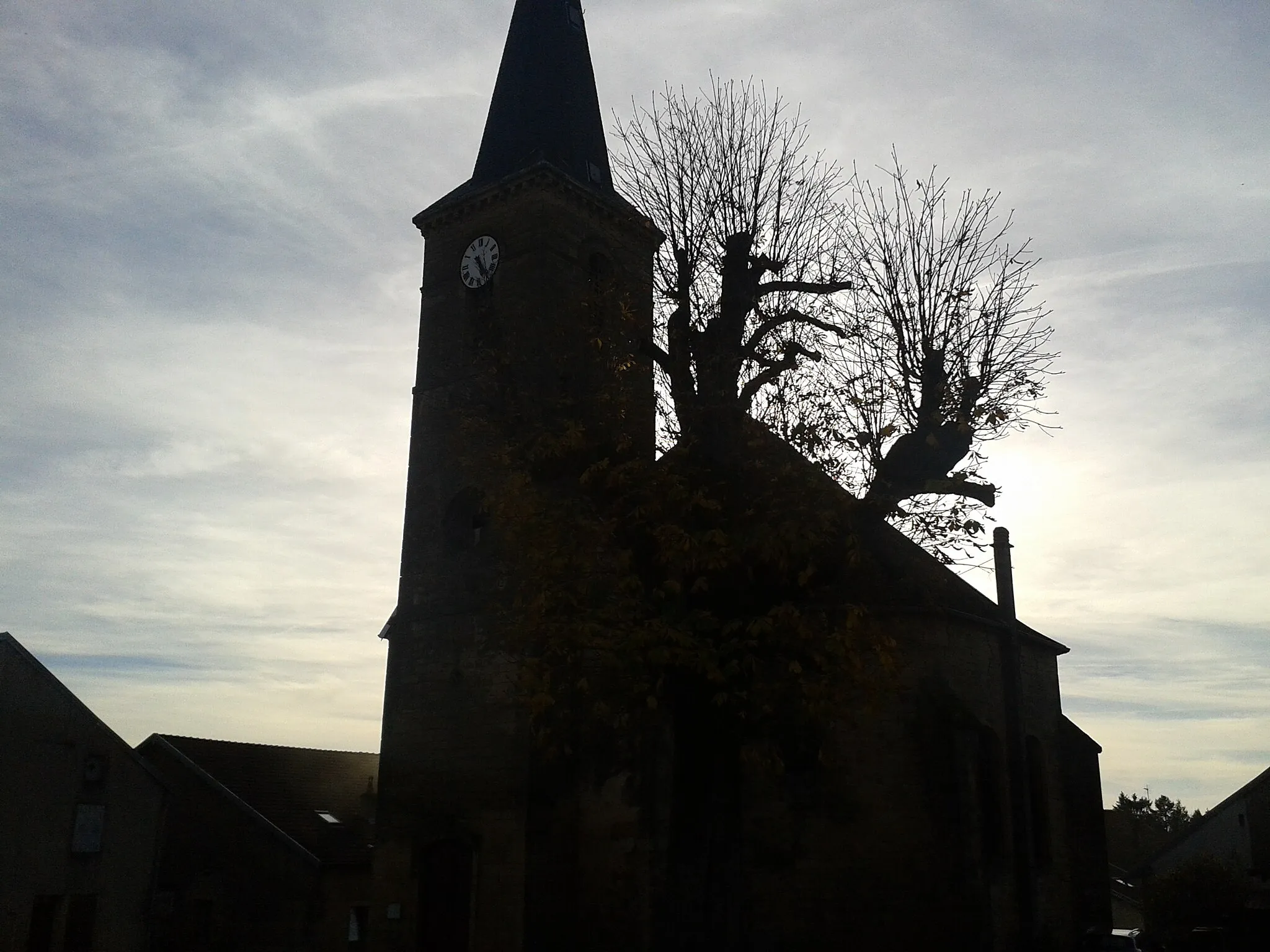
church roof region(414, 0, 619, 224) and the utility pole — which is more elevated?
church roof region(414, 0, 619, 224)

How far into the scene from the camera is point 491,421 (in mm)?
14555

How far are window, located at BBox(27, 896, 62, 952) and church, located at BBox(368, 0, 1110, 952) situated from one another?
10292mm

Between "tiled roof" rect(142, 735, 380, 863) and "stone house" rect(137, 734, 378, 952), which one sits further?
"tiled roof" rect(142, 735, 380, 863)

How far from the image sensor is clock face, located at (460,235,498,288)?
20.6 m

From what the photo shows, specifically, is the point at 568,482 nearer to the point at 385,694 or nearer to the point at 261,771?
the point at 385,694

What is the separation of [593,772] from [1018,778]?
743cm

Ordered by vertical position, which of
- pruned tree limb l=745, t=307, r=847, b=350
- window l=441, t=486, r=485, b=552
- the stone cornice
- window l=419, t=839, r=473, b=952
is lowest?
window l=419, t=839, r=473, b=952

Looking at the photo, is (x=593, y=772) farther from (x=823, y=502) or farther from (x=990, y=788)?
(x=823, y=502)

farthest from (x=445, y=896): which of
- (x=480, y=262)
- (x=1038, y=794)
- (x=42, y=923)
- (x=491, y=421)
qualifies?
(x=42, y=923)

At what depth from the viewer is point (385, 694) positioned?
19.5 meters

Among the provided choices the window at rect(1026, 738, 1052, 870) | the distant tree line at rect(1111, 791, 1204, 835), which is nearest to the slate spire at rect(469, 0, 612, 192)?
the window at rect(1026, 738, 1052, 870)

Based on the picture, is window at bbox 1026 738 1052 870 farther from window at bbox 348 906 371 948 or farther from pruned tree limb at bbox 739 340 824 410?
window at bbox 348 906 371 948

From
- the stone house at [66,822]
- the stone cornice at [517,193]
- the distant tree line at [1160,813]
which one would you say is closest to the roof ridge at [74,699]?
the stone house at [66,822]

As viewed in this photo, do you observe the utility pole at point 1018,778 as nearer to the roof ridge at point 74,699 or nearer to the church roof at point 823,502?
the church roof at point 823,502
